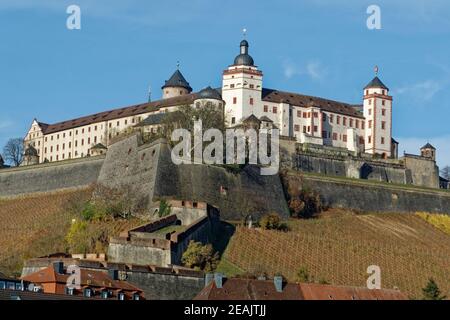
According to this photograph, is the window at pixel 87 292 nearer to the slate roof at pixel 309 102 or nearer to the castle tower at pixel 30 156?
the slate roof at pixel 309 102

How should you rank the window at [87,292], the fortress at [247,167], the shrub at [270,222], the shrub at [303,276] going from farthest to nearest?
the fortress at [247,167]
the shrub at [270,222]
the shrub at [303,276]
the window at [87,292]

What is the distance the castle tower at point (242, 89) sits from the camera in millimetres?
88875

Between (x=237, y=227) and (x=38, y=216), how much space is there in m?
16.2

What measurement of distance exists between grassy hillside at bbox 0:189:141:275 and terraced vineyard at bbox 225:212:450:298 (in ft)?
22.4

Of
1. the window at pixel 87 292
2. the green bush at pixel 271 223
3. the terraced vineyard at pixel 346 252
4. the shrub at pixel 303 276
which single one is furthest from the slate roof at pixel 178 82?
the window at pixel 87 292

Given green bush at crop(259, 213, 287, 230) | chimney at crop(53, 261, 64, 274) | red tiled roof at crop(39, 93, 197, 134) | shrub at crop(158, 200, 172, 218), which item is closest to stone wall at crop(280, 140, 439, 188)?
red tiled roof at crop(39, 93, 197, 134)

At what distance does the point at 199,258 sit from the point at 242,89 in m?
33.3

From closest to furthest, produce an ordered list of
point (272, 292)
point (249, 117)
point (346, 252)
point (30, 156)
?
point (272, 292) < point (346, 252) < point (249, 117) < point (30, 156)

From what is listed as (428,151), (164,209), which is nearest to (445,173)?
(428,151)

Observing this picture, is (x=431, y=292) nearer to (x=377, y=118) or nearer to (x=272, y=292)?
(x=272, y=292)

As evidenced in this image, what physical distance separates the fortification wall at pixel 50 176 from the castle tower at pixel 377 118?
2359cm

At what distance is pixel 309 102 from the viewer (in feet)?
310

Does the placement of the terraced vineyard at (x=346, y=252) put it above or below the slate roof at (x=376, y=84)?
below
